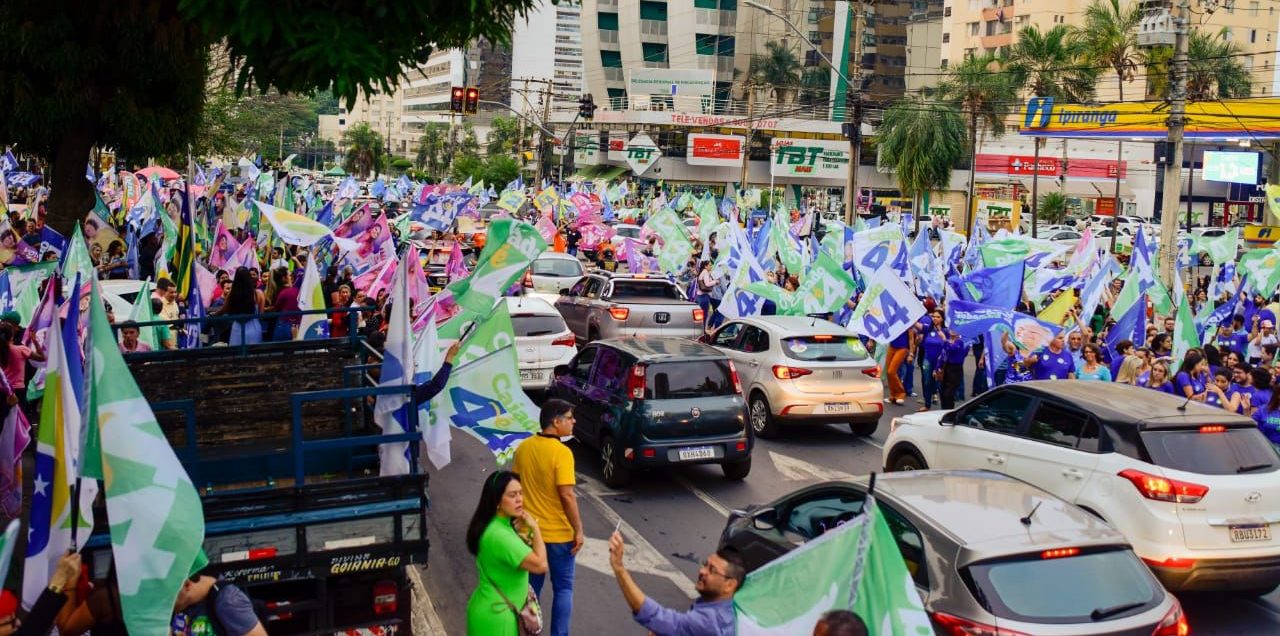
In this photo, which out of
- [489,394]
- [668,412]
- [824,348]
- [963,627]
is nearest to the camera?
[963,627]

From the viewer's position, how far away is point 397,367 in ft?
24.3

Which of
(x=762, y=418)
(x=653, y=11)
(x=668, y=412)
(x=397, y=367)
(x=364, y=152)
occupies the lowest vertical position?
(x=762, y=418)

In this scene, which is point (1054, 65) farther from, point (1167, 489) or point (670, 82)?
point (1167, 489)

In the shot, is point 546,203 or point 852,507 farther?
point 546,203

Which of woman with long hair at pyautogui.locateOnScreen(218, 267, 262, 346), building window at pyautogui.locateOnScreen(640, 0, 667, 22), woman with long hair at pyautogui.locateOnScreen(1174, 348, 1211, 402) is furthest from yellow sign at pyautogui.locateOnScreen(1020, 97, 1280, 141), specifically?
building window at pyautogui.locateOnScreen(640, 0, 667, 22)

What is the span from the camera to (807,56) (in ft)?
293

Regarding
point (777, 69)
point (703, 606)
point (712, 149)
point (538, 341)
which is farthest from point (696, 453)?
point (777, 69)

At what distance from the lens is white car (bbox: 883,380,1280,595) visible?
8062mm

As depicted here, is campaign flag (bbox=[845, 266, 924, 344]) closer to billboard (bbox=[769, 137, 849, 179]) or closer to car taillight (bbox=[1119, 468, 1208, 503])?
car taillight (bbox=[1119, 468, 1208, 503])

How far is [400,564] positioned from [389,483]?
17.2 inches

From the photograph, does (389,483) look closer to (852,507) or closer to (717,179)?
(852,507)

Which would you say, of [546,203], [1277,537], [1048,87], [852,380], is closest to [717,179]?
[1048,87]

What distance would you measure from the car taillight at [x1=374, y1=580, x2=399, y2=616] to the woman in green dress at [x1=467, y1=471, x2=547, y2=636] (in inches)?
37.7

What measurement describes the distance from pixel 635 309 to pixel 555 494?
11.6 m
